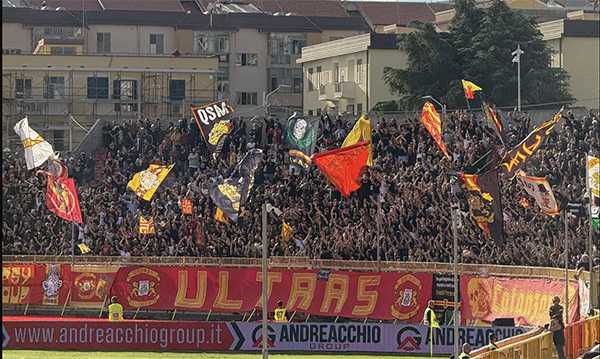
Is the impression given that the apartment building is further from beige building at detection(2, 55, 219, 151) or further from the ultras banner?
the ultras banner

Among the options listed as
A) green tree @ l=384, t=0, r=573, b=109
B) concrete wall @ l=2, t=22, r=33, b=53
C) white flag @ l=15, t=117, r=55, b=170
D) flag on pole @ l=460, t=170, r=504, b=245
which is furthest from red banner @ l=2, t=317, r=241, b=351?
concrete wall @ l=2, t=22, r=33, b=53

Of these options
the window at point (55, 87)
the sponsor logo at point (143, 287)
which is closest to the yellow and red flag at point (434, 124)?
the sponsor logo at point (143, 287)

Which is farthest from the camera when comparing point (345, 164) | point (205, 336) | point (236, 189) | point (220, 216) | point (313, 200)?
point (313, 200)

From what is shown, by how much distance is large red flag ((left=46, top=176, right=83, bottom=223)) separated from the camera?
4994 cm

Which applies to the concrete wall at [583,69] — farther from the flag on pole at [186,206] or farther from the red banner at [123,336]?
the red banner at [123,336]

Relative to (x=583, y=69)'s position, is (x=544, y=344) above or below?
below

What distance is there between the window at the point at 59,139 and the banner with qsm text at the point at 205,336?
3339 cm

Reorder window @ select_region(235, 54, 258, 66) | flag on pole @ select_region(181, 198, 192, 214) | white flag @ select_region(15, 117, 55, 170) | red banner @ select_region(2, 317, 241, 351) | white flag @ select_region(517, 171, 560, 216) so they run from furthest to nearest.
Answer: window @ select_region(235, 54, 258, 66) → white flag @ select_region(15, 117, 55, 170) → flag on pole @ select_region(181, 198, 192, 214) → red banner @ select_region(2, 317, 241, 351) → white flag @ select_region(517, 171, 560, 216)

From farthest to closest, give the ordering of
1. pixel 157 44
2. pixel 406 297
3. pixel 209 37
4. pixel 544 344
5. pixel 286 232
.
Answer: pixel 209 37
pixel 157 44
pixel 286 232
pixel 406 297
pixel 544 344

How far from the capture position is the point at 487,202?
41219 mm

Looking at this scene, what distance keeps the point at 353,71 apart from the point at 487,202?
43277 mm

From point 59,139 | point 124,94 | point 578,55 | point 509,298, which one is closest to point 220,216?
point 509,298

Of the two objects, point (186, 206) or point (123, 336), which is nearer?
point (123, 336)

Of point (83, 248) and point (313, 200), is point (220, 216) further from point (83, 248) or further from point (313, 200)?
point (83, 248)
